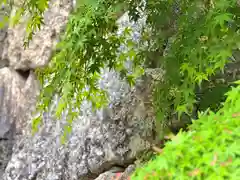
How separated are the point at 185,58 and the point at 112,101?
198 centimetres

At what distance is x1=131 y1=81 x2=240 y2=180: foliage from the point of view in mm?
1056

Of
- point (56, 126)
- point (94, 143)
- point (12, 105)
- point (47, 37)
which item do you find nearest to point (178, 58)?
point (94, 143)

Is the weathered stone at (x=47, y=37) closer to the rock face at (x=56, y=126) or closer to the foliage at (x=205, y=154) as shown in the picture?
the rock face at (x=56, y=126)

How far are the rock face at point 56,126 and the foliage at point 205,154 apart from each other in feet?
8.70

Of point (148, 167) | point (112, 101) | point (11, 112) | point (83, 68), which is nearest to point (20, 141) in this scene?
point (11, 112)

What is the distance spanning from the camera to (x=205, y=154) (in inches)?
43.5

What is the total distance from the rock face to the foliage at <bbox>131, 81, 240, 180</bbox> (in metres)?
2.65

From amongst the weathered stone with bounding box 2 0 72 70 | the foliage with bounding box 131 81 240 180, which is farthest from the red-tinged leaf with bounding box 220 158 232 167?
the weathered stone with bounding box 2 0 72 70

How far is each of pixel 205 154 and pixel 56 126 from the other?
395 centimetres

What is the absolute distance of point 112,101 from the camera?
4.29 meters

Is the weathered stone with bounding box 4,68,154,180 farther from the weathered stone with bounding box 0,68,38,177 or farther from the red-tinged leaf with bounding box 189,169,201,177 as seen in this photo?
the red-tinged leaf with bounding box 189,169,201,177

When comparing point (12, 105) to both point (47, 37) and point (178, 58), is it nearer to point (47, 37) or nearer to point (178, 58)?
point (47, 37)

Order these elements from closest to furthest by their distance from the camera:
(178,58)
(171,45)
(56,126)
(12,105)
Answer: (178,58) < (171,45) < (56,126) < (12,105)

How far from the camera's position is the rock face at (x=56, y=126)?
4137 mm
